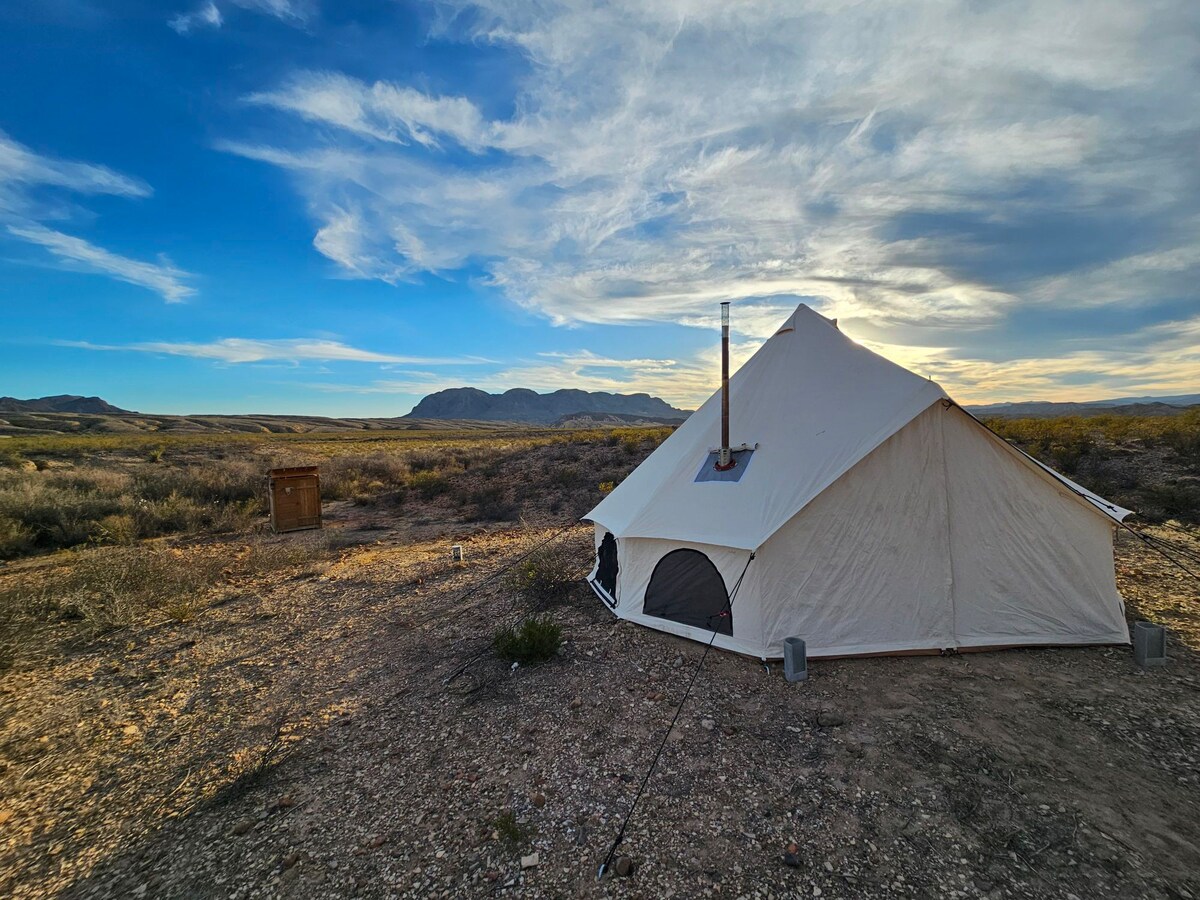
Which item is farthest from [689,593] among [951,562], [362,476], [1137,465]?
[362,476]

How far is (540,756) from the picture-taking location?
4398 mm

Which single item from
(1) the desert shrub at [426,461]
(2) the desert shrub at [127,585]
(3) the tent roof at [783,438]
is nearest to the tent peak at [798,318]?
(3) the tent roof at [783,438]

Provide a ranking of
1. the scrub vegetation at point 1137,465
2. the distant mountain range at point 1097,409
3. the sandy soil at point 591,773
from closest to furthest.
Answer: the sandy soil at point 591,773, the scrub vegetation at point 1137,465, the distant mountain range at point 1097,409

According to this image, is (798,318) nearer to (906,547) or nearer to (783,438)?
(783,438)

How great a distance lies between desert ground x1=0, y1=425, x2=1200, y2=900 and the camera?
3.25 meters

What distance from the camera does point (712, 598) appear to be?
20.3ft

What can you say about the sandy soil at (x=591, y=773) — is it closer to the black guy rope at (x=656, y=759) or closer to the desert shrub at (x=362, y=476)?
the black guy rope at (x=656, y=759)

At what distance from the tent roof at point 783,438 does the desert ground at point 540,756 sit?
5.01ft

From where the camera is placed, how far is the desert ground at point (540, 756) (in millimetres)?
3254

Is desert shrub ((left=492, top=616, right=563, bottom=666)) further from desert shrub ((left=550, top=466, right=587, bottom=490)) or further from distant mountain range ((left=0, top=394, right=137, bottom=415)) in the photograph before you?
distant mountain range ((left=0, top=394, right=137, bottom=415))

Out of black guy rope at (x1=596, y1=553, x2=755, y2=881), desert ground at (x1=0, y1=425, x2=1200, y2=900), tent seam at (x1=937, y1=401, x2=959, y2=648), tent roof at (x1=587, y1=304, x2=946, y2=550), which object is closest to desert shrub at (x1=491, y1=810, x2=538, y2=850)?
desert ground at (x1=0, y1=425, x2=1200, y2=900)

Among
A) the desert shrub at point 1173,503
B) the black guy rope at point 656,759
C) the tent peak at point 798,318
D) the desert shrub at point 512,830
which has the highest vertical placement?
the tent peak at point 798,318

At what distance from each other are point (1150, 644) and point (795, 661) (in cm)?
374

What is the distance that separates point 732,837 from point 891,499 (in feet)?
13.4
